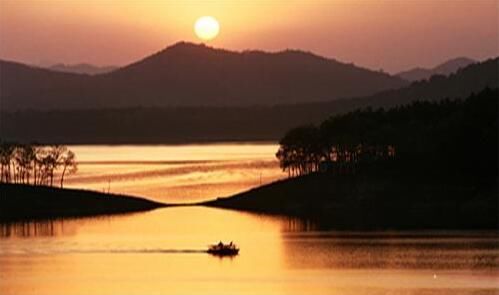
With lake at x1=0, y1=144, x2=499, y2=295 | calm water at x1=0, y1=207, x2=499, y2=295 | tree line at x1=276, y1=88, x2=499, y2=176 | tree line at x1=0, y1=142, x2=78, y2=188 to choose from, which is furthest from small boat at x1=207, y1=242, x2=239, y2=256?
tree line at x1=0, y1=142, x2=78, y2=188

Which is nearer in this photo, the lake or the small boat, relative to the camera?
the lake

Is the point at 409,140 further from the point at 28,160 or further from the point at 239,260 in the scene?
the point at 239,260

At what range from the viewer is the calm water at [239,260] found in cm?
8425

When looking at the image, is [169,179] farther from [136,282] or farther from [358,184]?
[136,282]

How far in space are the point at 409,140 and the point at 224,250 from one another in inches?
1813

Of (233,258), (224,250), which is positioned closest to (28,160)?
(224,250)

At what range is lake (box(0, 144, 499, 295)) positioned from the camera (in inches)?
3327

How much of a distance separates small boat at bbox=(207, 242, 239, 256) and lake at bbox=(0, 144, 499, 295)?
590 mm

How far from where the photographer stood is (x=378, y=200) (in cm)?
13575

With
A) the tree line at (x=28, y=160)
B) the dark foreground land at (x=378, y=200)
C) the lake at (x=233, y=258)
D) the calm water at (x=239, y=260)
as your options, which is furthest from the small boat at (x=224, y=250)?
the tree line at (x=28, y=160)

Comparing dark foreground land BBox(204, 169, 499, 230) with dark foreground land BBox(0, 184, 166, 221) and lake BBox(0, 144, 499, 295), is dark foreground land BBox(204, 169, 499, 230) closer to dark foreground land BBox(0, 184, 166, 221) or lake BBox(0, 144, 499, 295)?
lake BBox(0, 144, 499, 295)

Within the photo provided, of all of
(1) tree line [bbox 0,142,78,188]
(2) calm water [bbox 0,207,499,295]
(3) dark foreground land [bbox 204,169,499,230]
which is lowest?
(2) calm water [bbox 0,207,499,295]

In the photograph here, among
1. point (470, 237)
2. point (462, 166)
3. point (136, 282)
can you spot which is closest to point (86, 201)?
point (462, 166)

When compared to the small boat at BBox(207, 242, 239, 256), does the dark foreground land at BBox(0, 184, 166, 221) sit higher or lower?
higher
